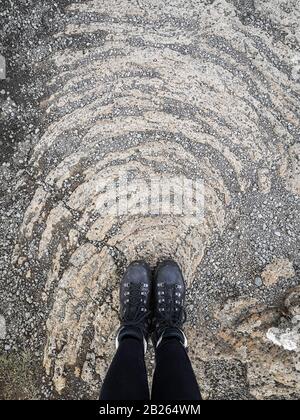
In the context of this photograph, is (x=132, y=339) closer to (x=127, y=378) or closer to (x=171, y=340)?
(x=171, y=340)

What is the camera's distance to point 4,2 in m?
3.43

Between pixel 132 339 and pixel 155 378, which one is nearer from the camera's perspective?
pixel 155 378

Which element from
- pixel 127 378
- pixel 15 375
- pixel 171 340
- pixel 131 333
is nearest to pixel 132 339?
pixel 131 333

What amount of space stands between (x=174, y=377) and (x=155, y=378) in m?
0.12

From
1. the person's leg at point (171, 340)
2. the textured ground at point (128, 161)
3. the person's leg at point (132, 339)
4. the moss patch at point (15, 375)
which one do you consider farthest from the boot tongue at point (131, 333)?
the moss patch at point (15, 375)

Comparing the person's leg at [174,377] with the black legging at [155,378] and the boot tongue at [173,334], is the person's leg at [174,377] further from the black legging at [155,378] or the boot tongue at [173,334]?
the boot tongue at [173,334]

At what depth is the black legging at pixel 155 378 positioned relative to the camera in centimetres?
255

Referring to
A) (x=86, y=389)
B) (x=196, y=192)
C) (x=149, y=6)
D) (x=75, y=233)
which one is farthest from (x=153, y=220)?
(x=149, y=6)

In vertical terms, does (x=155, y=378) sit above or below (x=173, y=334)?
below

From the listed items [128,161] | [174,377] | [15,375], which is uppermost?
[128,161]

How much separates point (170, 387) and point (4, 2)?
2939 millimetres

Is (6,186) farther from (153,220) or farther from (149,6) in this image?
(149,6)

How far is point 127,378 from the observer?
2.65 metres

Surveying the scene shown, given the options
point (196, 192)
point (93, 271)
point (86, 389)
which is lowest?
point (86, 389)
